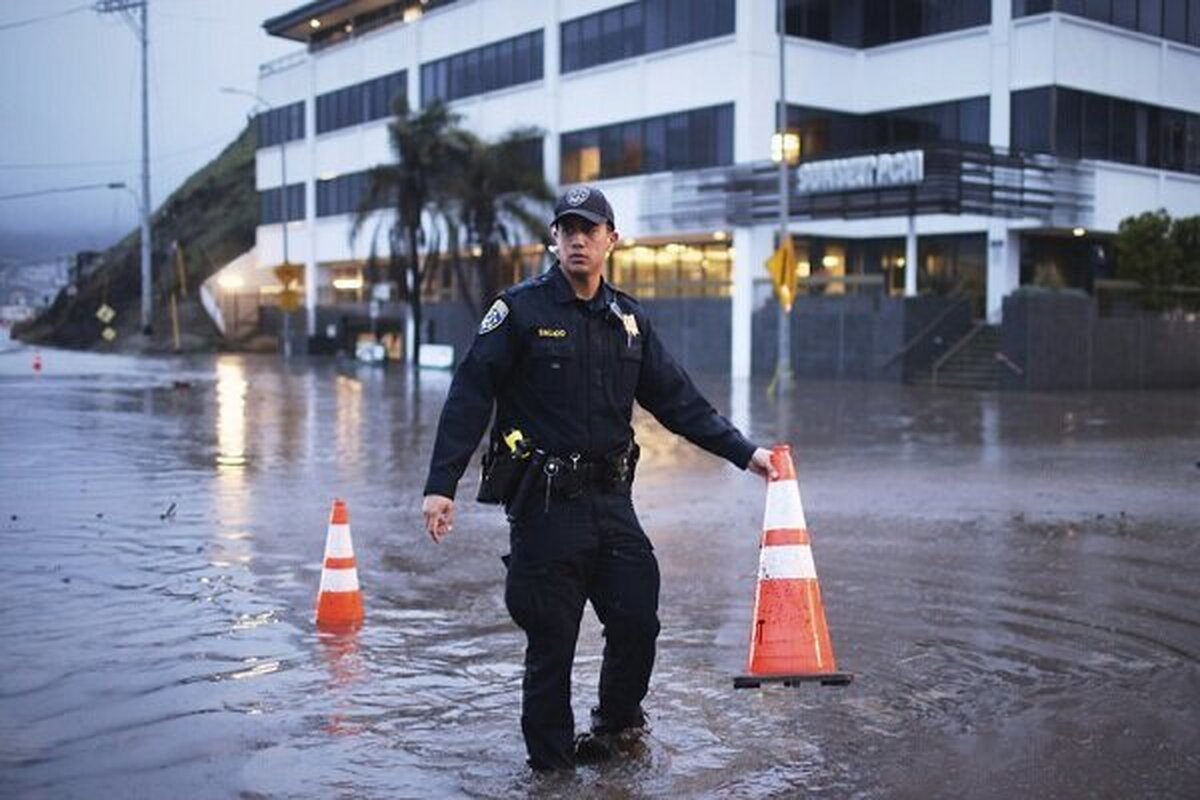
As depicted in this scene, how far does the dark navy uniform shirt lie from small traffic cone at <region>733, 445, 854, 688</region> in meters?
1.10

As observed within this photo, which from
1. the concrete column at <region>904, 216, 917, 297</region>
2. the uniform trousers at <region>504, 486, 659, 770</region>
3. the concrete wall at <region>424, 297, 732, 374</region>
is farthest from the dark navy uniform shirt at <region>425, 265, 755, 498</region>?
the concrete wall at <region>424, 297, 732, 374</region>

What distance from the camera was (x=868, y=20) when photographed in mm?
43062

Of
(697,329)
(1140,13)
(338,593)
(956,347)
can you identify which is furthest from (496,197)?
(338,593)

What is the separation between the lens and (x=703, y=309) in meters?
43.1

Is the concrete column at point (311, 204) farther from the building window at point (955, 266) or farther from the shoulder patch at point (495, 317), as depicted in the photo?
the shoulder patch at point (495, 317)

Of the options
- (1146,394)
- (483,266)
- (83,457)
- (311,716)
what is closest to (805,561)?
(311,716)

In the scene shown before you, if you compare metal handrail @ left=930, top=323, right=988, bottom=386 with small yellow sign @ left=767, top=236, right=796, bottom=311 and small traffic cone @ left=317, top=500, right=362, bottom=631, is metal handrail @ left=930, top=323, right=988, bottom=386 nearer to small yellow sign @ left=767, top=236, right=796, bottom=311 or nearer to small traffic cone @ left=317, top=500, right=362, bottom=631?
small yellow sign @ left=767, top=236, right=796, bottom=311

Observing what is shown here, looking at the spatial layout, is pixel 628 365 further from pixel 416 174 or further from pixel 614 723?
pixel 416 174

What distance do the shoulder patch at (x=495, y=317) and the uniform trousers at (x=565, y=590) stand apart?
1.97 feet

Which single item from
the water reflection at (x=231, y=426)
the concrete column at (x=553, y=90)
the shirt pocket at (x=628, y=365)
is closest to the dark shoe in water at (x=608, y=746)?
the shirt pocket at (x=628, y=365)

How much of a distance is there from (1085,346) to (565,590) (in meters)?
31.9

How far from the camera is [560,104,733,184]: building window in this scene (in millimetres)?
41906

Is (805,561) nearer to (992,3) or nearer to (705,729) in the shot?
(705,729)

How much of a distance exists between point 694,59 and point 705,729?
39132mm
